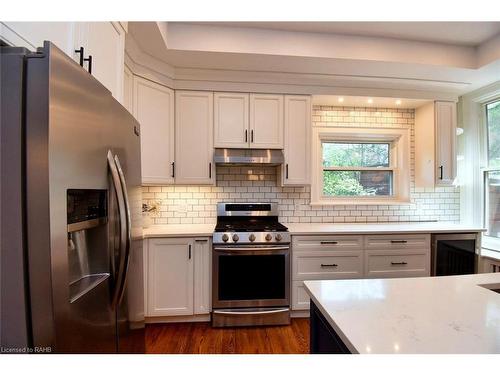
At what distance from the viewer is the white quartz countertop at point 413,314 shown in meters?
0.68

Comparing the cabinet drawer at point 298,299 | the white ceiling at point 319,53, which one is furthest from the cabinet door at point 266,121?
the cabinet drawer at point 298,299

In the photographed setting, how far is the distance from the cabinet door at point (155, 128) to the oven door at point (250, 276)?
3.12ft

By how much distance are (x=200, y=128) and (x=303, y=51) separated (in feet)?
4.12

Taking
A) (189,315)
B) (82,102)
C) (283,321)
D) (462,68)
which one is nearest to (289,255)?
(283,321)

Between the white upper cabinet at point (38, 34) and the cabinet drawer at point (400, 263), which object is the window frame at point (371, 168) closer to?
the cabinet drawer at point (400, 263)

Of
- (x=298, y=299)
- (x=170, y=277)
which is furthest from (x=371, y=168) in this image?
(x=170, y=277)

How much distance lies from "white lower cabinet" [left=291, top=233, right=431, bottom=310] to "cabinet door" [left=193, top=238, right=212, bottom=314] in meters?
0.85

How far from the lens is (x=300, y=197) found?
9.74 feet

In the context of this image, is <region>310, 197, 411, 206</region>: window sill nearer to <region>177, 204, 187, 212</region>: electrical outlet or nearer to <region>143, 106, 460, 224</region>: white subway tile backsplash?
<region>143, 106, 460, 224</region>: white subway tile backsplash

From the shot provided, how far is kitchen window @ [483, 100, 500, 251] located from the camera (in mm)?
2793

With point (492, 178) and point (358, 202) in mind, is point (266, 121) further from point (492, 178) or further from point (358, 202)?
point (492, 178)

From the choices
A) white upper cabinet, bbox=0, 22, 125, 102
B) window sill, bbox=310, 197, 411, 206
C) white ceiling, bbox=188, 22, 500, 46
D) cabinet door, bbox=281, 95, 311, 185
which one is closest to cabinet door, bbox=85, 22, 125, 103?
white upper cabinet, bbox=0, 22, 125, 102

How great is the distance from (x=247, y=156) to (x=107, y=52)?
1.49 meters
